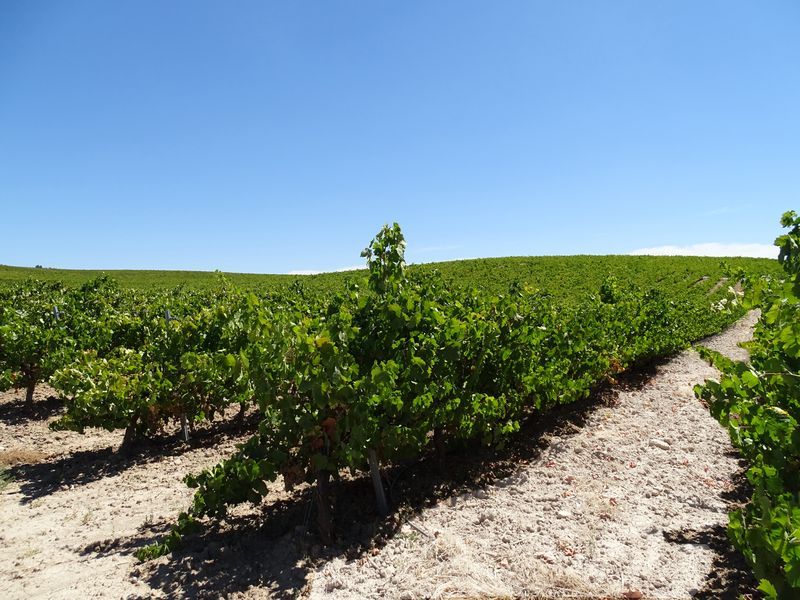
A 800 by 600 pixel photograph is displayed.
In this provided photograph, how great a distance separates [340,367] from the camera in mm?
4344

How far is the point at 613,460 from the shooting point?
19.6 ft

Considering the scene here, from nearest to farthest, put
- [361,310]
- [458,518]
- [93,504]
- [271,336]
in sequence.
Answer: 1. [271,336]
2. [458,518]
3. [361,310]
4. [93,504]

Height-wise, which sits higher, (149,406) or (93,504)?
(149,406)

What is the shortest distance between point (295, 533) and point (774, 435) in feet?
13.4

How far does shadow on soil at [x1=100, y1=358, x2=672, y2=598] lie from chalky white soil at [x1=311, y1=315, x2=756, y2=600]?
200mm

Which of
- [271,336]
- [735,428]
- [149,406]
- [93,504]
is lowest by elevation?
[93,504]

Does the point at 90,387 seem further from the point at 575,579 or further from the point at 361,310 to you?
the point at 575,579

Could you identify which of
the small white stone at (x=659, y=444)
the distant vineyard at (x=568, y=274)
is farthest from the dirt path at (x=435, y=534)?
the distant vineyard at (x=568, y=274)

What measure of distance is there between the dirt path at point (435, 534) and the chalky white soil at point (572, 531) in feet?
0.05

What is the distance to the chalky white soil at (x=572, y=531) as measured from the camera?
12.3 ft

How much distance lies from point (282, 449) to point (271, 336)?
43.4 inches

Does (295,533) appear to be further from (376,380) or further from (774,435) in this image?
(774,435)

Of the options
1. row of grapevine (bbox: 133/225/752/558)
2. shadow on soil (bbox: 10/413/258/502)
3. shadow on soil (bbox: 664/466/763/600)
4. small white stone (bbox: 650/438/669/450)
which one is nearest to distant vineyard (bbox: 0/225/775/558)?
row of grapevine (bbox: 133/225/752/558)

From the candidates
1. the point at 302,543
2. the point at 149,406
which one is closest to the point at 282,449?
the point at 302,543
